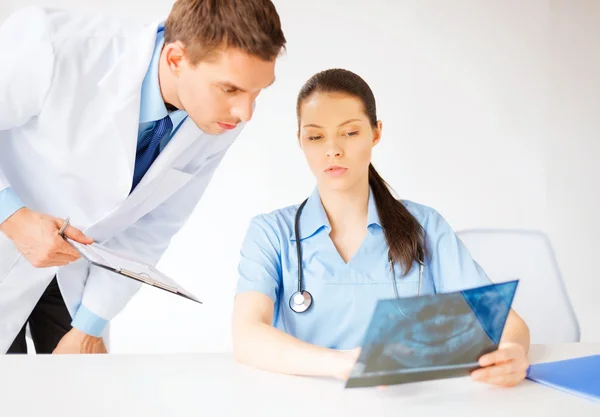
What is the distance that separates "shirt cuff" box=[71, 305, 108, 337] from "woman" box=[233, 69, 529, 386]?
0.38 metres

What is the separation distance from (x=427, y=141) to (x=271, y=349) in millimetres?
2577

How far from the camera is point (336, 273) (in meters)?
1.51

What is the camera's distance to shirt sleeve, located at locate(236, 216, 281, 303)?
55.4 inches

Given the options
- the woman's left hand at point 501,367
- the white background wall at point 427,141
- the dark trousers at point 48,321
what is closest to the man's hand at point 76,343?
the dark trousers at point 48,321

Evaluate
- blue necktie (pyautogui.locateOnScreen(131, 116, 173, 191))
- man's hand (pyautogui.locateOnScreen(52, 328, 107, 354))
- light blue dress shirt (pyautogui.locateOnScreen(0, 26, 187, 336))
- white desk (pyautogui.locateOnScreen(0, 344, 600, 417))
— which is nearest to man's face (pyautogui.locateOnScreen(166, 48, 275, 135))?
light blue dress shirt (pyautogui.locateOnScreen(0, 26, 187, 336))

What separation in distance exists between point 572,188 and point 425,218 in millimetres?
2434

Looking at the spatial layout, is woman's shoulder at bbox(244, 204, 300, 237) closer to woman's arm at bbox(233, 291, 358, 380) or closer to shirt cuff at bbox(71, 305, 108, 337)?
woman's arm at bbox(233, 291, 358, 380)

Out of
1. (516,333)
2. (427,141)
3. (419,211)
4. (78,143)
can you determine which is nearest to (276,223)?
(419,211)

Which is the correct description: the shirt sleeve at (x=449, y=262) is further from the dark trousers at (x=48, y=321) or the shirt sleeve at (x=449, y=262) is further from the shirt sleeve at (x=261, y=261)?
the dark trousers at (x=48, y=321)

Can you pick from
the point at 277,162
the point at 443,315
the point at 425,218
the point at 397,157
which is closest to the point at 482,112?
the point at 397,157

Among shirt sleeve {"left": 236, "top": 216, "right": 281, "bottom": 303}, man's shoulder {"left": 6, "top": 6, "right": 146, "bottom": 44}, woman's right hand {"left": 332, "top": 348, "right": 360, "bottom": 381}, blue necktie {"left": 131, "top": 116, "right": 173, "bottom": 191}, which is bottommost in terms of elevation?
woman's right hand {"left": 332, "top": 348, "right": 360, "bottom": 381}

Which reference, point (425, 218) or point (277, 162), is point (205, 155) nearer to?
point (425, 218)

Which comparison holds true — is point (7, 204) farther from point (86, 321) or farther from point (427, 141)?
point (427, 141)

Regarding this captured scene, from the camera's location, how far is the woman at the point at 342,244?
149cm
